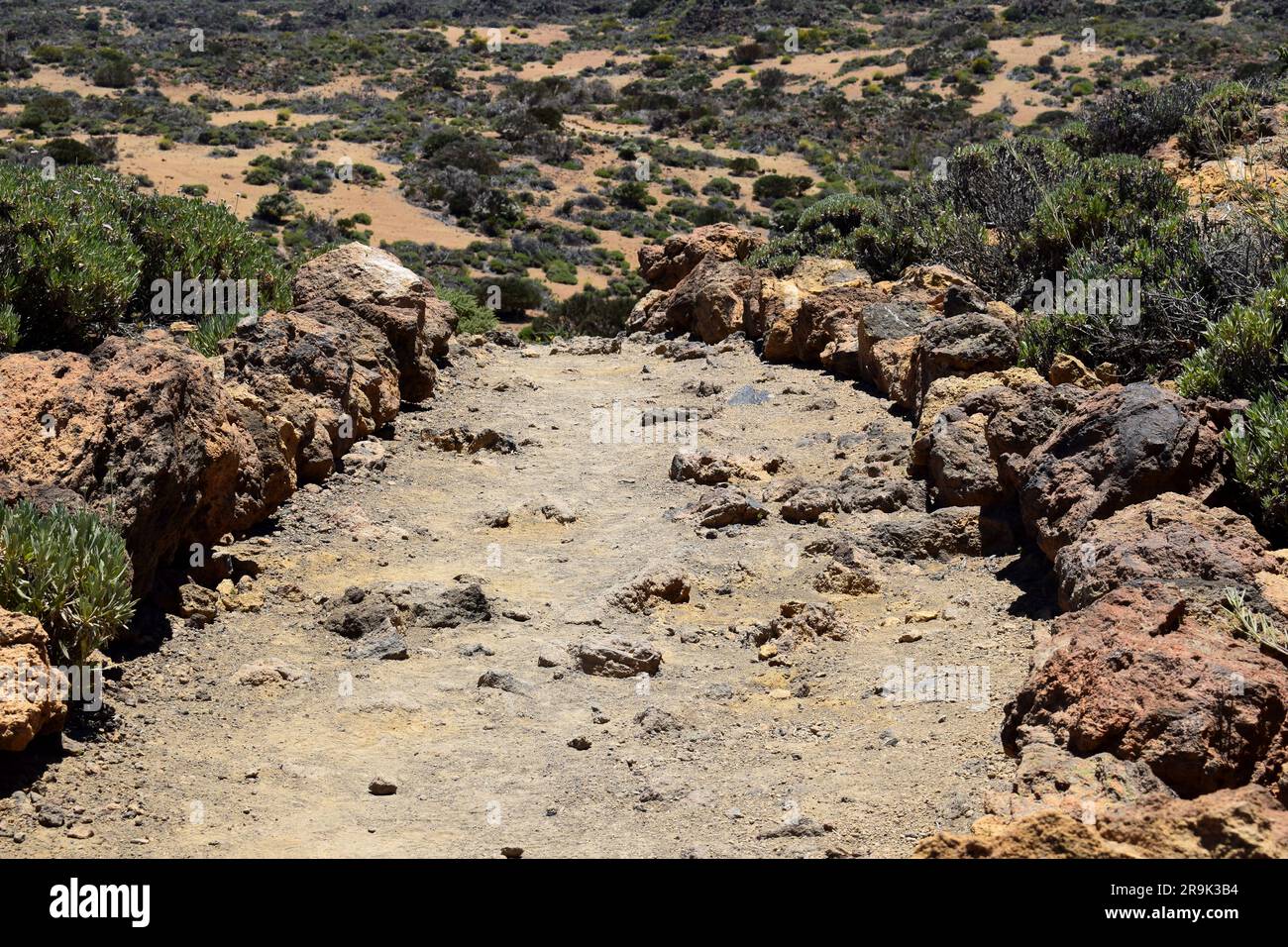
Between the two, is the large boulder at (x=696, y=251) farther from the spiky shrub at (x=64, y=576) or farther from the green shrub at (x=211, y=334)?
the spiky shrub at (x=64, y=576)

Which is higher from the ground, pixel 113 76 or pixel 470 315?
pixel 113 76

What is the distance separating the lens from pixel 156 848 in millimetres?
4578

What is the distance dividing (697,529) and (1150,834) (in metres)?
5.37

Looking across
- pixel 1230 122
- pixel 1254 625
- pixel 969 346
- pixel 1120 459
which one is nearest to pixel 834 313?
pixel 969 346

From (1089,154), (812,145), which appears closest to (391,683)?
(1089,154)

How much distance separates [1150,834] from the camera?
3711 millimetres

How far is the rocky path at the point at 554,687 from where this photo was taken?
16.0 ft

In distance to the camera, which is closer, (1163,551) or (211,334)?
(1163,551)

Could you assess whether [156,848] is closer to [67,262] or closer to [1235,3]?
[67,262]

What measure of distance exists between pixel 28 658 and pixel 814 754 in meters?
3.43

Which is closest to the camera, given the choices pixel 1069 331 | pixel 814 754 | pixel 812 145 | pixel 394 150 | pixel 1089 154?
pixel 814 754

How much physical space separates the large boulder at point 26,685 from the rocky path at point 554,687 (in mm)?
217

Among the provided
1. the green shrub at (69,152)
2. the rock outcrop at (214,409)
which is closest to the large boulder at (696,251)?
the rock outcrop at (214,409)

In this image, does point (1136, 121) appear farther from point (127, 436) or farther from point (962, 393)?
point (127, 436)
